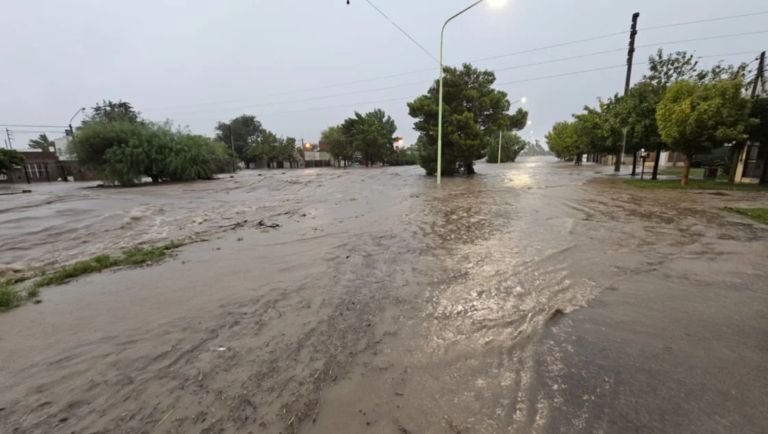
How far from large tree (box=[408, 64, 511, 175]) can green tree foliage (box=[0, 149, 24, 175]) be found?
42.0 metres

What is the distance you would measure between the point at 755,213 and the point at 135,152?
3582 cm

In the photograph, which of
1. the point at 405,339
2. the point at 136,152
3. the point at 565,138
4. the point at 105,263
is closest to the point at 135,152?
the point at 136,152

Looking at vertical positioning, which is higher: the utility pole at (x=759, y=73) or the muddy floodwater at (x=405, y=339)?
the utility pole at (x=759, y=73)

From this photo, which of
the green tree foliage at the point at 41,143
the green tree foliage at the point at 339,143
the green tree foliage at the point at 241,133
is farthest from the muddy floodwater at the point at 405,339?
the green tree foliage at the point at 41,143

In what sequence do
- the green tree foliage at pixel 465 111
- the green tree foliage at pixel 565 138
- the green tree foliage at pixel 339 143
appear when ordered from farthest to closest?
1. the green tree foliage at pixel 339 143
2. the green tree foliage at pixel 565 138
3. the green tree foliage at pixel 465 111

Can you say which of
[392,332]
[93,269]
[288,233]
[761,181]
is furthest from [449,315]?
[761,181]

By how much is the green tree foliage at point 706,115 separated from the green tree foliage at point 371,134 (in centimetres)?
4082

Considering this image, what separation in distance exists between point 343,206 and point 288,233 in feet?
14.1

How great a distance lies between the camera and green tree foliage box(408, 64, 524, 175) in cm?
2195

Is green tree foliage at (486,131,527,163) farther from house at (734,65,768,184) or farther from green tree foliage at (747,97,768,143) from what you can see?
green tree foliage at (747,97,768,143)

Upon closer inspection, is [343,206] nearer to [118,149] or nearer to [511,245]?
[511,245]

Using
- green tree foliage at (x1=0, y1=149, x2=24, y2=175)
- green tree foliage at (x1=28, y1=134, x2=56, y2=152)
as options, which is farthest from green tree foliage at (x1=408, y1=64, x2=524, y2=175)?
green tree foliage at (x1=28, y1=134, x2=56, y2=152)

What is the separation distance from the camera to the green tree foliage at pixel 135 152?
26.5 meters

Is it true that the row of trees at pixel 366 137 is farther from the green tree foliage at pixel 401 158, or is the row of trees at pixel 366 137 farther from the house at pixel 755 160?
the house at pixel 755 160
